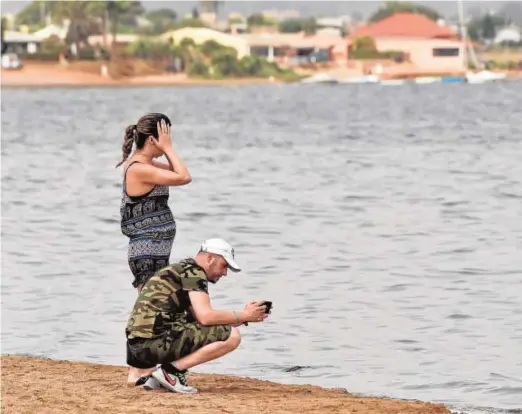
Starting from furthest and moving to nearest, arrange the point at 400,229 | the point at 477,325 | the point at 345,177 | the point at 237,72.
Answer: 1. the point at 237,72
2. the point at 345,177
3. the point at 400,229
4. the point at 477,325

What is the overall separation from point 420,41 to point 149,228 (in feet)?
526

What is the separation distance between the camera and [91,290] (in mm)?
15656

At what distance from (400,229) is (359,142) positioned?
26.5m

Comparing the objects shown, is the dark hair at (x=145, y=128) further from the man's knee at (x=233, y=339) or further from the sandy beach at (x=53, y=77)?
the sandy beach at (x=53, y=77)

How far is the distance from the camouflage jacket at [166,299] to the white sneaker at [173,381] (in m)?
0.22

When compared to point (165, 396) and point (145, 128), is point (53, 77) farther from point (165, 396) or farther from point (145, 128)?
point (165, 396)

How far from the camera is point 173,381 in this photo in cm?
915

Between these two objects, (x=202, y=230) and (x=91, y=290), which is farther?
(x=202, y=230)

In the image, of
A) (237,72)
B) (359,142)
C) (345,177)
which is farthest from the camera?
(237,72)

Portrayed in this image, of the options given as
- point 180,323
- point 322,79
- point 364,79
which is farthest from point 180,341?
point 364,79

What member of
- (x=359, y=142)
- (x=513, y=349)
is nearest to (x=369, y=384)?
(x=513, y=349)

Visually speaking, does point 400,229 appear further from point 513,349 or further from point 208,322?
point 208,322

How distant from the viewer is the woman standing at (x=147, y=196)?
934cm

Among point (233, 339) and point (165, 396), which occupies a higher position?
point (233, 339)
